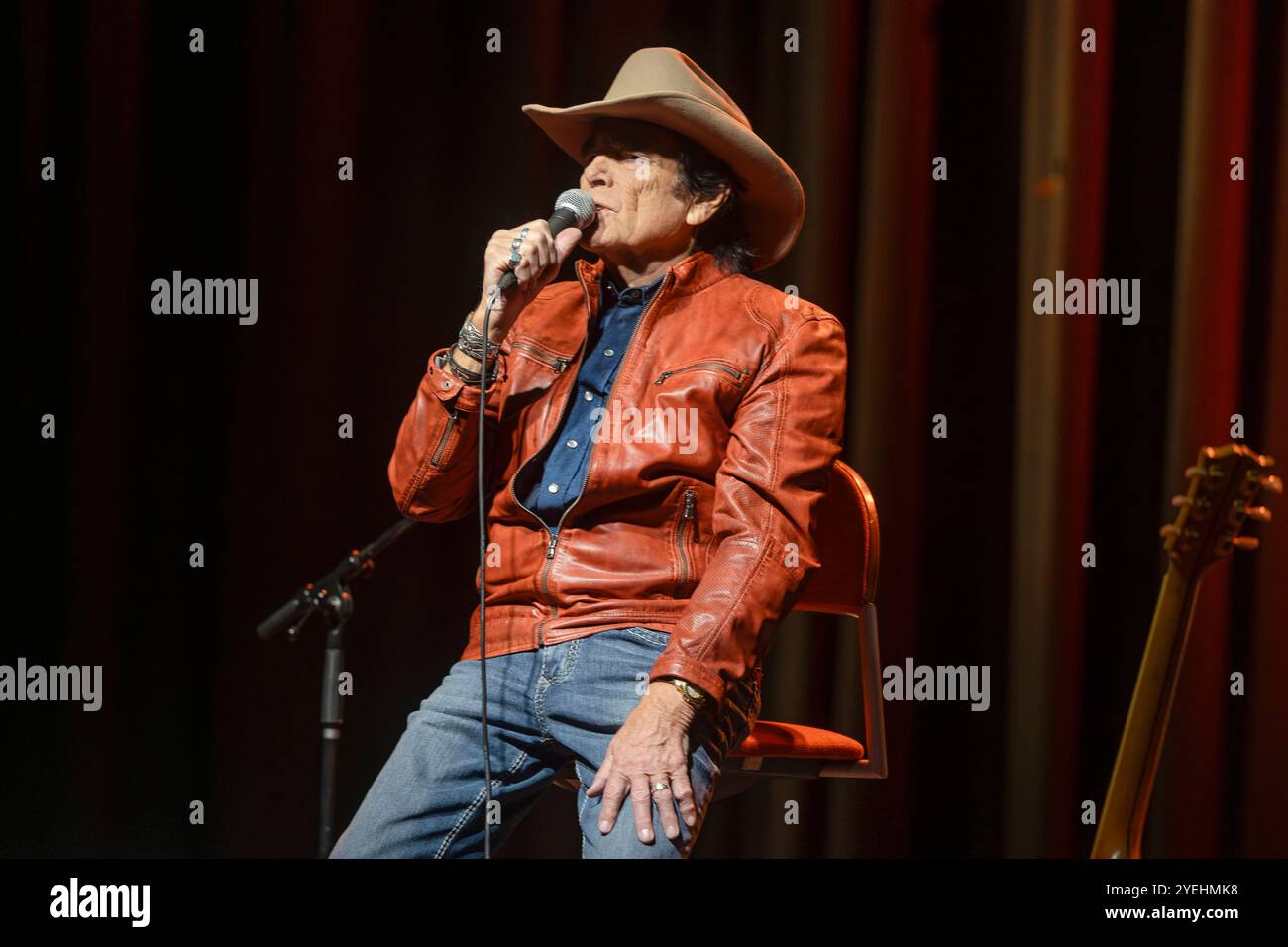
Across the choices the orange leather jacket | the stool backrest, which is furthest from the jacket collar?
the stool backrest

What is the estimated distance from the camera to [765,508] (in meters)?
1.80

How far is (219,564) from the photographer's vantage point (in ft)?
9.03

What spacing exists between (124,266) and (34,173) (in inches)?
10.5

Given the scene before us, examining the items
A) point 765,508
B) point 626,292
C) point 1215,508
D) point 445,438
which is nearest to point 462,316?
point 626,292

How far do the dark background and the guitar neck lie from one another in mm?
1077

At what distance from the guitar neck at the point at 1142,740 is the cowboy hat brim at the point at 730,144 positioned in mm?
856

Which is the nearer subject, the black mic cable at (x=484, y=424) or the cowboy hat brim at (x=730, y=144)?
the black mic cable at (x=484, y=424)

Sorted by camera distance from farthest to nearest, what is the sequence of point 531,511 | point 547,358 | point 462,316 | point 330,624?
point 462,316, point 330,624, point 547,358, point 531,511

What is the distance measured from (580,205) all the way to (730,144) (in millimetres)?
256

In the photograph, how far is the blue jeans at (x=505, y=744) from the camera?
68.4 inches

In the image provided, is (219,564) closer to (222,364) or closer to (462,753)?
(222,364)

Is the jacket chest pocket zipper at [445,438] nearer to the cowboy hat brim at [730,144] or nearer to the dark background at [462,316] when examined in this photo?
the cowboy hat brim at [730,144]

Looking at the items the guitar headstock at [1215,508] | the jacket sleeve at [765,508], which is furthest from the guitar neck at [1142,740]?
the jacket sleeve at [765,508]

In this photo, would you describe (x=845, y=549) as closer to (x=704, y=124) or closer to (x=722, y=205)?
(x=722, y=205)
